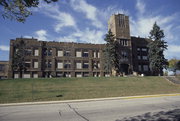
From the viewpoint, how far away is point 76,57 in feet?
162

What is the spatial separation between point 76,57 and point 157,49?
25309mm

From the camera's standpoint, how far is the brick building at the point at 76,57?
45406 millimetres

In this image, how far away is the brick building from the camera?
4541cm

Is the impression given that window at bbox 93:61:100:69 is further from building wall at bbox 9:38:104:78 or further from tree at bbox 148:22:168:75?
tree at bbox 148:22:168:75

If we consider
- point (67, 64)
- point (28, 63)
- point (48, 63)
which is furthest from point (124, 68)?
point (28, 63)

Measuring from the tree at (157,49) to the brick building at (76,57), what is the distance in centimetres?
730

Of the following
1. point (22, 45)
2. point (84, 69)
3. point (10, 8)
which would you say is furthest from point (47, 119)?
point (84, 69)

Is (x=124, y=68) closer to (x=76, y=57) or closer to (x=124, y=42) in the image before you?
(x=124, y=42)

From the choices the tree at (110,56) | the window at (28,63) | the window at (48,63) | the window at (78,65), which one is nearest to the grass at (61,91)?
the tree at (110,56)

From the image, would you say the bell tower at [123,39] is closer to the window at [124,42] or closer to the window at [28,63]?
the window at [124,42]

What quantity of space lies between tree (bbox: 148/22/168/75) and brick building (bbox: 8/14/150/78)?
730 cm

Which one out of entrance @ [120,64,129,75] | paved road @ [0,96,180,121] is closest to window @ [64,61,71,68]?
entrance @ [120,64,129,75]

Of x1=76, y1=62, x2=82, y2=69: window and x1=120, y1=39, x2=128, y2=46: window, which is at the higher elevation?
x1=120, y1=39, x2=128, y2=46: window

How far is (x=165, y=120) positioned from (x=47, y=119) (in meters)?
6.14
